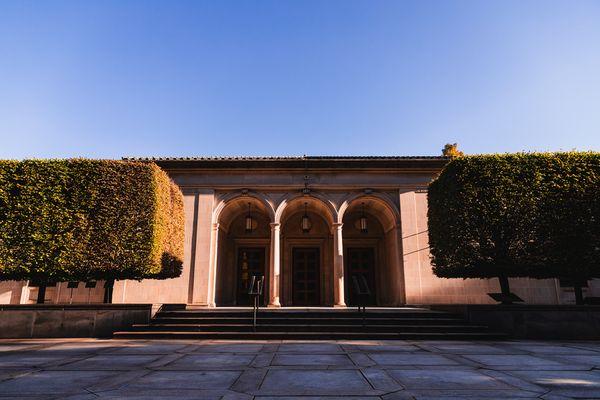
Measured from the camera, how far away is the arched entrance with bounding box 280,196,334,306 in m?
16.8

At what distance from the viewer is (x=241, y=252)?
1747 centimetres

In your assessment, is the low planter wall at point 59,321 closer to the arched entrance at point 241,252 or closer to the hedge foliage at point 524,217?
the arched entrance at point 241,252

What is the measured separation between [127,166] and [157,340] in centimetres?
566

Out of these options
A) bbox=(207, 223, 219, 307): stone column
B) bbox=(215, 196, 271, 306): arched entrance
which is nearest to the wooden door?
bbox=(215, 196, 271, 306): arched entrance

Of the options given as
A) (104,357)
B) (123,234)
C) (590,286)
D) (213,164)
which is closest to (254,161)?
(213,164)

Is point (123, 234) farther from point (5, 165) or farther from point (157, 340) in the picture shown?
point (5, 165)

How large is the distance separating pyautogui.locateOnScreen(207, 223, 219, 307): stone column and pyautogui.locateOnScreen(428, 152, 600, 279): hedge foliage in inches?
349

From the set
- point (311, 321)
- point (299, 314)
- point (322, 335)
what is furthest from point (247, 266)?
point (322, 335)

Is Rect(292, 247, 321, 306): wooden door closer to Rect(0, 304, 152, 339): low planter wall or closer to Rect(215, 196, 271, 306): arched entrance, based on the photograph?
Rect(215, 196, 271, 306): arched entrance

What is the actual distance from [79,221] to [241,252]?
8.19 meters

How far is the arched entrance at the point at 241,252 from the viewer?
1636 centimetres

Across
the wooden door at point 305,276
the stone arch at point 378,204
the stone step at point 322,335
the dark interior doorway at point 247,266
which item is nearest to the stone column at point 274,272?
the stone arch at point 378,204

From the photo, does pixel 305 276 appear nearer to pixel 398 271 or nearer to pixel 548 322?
pixel 398 271

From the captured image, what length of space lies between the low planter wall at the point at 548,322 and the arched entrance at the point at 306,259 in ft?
27.3
